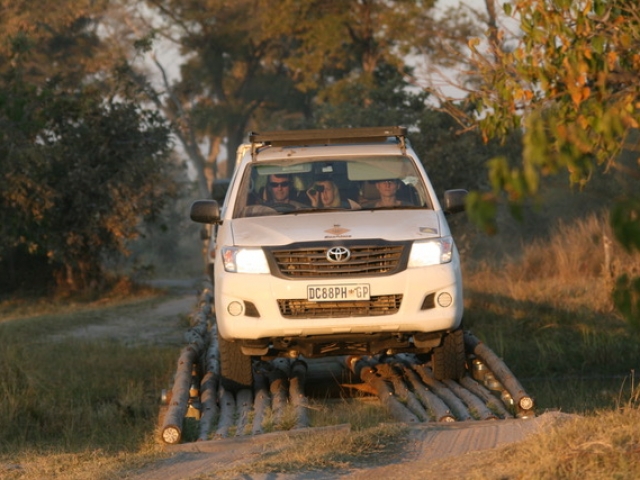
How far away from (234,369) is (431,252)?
1.84 meters

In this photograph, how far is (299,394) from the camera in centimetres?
945

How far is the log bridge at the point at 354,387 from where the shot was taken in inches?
335

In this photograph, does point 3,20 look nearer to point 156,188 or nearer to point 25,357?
point 156,188

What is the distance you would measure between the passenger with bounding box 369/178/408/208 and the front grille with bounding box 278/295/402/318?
1.06m

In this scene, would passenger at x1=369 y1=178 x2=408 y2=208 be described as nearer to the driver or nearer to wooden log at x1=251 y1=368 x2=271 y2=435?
the driver

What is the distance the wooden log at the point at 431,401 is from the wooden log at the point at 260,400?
1.14 meters

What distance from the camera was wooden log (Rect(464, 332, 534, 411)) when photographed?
28.3 feet

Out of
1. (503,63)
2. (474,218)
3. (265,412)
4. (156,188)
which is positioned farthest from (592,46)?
(156,188)

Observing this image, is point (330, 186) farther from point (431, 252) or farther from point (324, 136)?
point (431, 252)

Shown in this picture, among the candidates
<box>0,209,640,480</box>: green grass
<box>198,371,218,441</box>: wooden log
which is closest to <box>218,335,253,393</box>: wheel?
<box>198,371,218,441</box>: wooden log

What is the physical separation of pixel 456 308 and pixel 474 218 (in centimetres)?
530

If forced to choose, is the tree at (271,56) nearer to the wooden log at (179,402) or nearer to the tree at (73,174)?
the tree at (73,174)

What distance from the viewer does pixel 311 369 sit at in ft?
39.5

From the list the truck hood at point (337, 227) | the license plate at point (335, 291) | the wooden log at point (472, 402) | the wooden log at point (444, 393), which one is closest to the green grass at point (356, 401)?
the wooden log at point (444, 393)
